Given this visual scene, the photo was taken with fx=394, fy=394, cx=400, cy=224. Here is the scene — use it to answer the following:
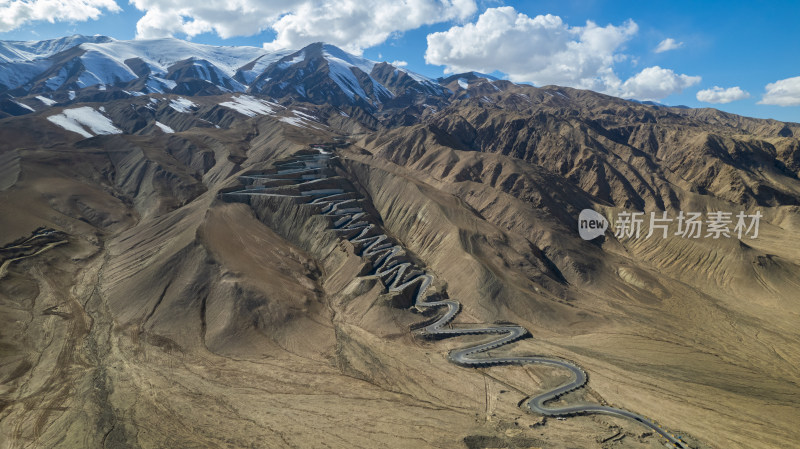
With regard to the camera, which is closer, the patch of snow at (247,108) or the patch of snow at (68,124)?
the patch of snow at (68,124)

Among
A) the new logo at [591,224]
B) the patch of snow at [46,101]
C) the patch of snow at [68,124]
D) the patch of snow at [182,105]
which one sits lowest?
the patch of snow at [46,101]

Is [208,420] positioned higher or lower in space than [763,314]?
lower

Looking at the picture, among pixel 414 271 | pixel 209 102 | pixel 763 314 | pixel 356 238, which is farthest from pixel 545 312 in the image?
pixel 209 102

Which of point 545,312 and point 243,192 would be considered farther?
point 243,192

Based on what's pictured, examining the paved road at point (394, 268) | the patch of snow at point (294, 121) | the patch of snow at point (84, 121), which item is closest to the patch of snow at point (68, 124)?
the patch of snow at point (84, 121)

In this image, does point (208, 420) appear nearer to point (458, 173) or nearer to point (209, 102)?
point (458, 173)

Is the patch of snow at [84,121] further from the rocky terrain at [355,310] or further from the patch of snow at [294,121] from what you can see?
the patch of snow at [294,121]

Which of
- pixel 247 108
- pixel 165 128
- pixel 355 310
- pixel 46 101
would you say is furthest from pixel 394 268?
pixel 46 101
